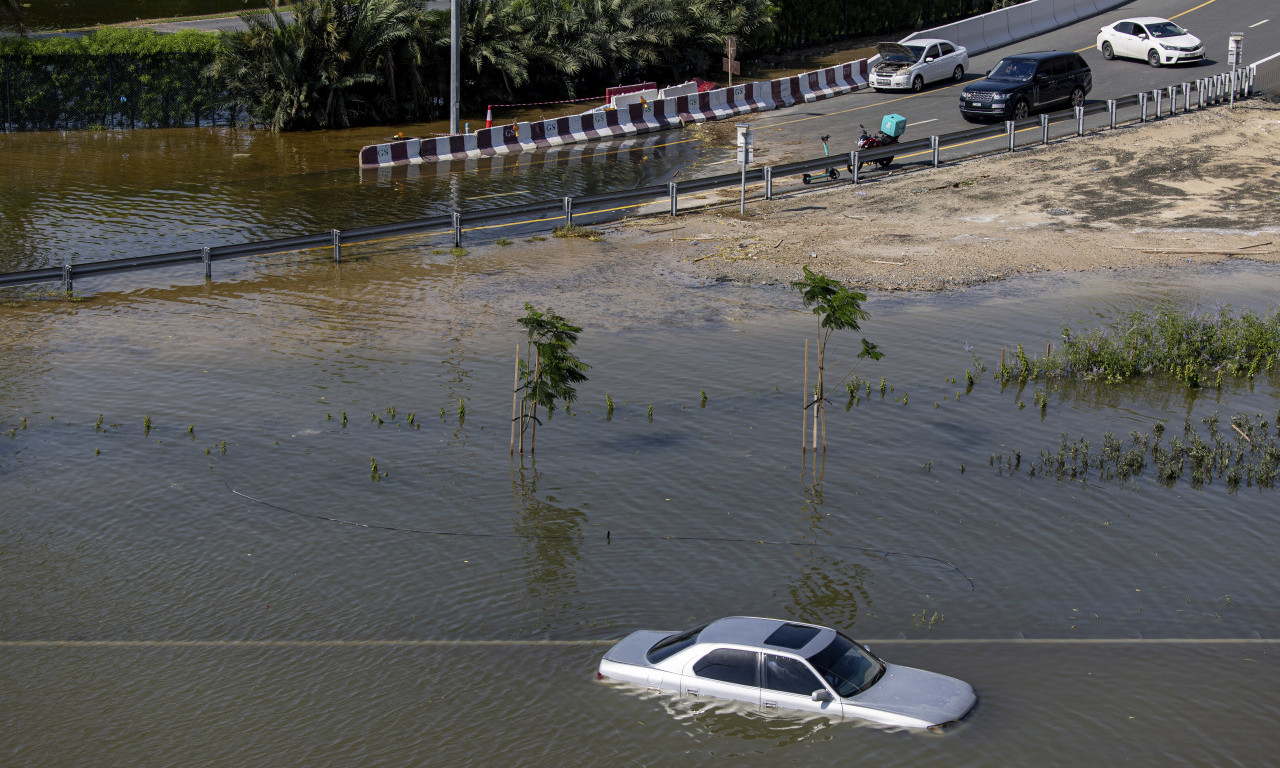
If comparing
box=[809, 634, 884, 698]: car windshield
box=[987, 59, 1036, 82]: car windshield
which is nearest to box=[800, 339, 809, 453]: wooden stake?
box=[809, 634, 884, 698]: car windshield

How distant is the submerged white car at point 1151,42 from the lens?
42.7m

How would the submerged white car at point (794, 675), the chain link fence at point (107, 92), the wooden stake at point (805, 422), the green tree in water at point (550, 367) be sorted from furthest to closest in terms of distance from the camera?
the chain link fence at point (107, 92) → the wooden stake at point (805, 422) → the green tree in water at point (550, 367) → the submerged white car at point (794, 675)

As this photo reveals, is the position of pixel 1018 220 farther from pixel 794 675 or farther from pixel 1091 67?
pixel 794 675

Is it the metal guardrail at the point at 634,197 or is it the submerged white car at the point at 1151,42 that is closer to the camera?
the metal guardrail at the point at 634,197

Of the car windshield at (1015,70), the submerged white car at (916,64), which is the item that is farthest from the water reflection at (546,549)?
the submerged white car at (916,64)

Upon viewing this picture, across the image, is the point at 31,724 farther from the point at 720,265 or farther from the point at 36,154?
the point at 36,154

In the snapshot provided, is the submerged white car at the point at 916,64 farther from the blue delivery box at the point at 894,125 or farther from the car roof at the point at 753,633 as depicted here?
the car roof at the point at 753,633

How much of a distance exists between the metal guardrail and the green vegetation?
11.1 metres

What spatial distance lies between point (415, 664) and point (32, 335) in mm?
13579

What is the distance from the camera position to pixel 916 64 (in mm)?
42906

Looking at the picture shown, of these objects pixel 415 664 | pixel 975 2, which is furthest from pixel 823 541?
pixel 975 2

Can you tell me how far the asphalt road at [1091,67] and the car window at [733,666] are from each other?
26650 mm

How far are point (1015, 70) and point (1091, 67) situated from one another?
836 centimetres

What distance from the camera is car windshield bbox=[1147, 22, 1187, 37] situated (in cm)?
4338
